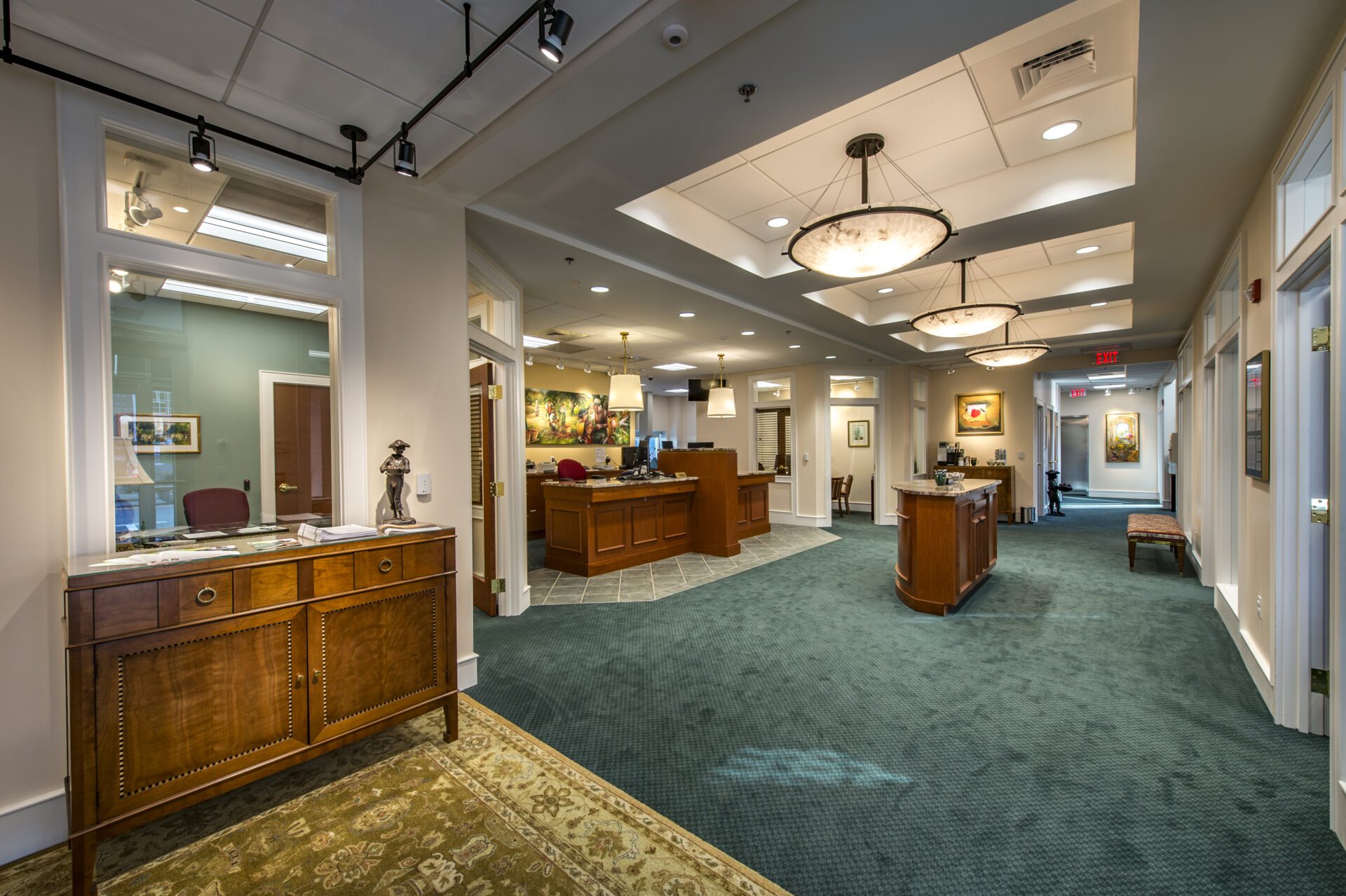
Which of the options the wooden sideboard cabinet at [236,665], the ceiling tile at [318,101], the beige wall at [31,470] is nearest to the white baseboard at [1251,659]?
the wooden sideboard cabinet at [236,665]

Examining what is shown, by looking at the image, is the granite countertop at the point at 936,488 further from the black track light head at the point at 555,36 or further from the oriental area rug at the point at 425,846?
the black track light head at the point at 555,36

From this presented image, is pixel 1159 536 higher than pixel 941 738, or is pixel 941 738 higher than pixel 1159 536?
pixel 1159 536

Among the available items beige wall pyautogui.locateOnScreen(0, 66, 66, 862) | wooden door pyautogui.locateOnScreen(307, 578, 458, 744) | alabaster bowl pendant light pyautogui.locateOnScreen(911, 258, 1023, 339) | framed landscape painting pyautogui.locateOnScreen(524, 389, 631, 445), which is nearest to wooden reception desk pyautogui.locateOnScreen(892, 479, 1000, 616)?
alabaster bowl pendant light pyautogui.locateOnScreen(911, 258, 1023, 339)

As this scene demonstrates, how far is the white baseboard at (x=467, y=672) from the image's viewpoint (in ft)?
10.6

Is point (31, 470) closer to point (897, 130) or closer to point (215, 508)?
point (215, 508)

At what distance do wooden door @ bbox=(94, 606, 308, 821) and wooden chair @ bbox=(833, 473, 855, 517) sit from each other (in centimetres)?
1023

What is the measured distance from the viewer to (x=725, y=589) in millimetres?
5367

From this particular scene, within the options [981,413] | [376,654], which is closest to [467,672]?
[376,654]

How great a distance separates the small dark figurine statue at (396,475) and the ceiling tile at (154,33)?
1.73m

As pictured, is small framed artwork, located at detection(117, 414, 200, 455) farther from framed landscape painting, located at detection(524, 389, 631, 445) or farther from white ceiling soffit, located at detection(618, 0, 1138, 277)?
framed landscape painting, located at detection(524, 389, 631, 445)

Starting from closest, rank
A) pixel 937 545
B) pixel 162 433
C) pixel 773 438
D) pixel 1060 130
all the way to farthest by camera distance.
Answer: pixel 162 433 → pixel 1060 130 → pixel 937 545 → pixel 773 438

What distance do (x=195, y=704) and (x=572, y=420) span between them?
8.32 meters

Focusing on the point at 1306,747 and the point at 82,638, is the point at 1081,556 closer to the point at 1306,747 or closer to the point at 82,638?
the point at 1306,747

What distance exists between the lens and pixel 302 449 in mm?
3352
